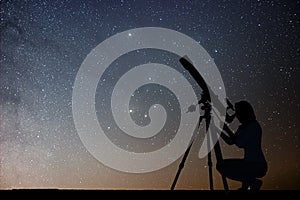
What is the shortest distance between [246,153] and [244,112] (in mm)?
517

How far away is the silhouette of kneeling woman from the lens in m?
3.83

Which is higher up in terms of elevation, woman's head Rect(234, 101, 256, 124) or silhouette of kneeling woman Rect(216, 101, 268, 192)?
woman's head Rect(234, 101, 256, 124)

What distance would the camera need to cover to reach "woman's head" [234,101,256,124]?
3.93 meters

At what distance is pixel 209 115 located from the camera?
4.31 meters
